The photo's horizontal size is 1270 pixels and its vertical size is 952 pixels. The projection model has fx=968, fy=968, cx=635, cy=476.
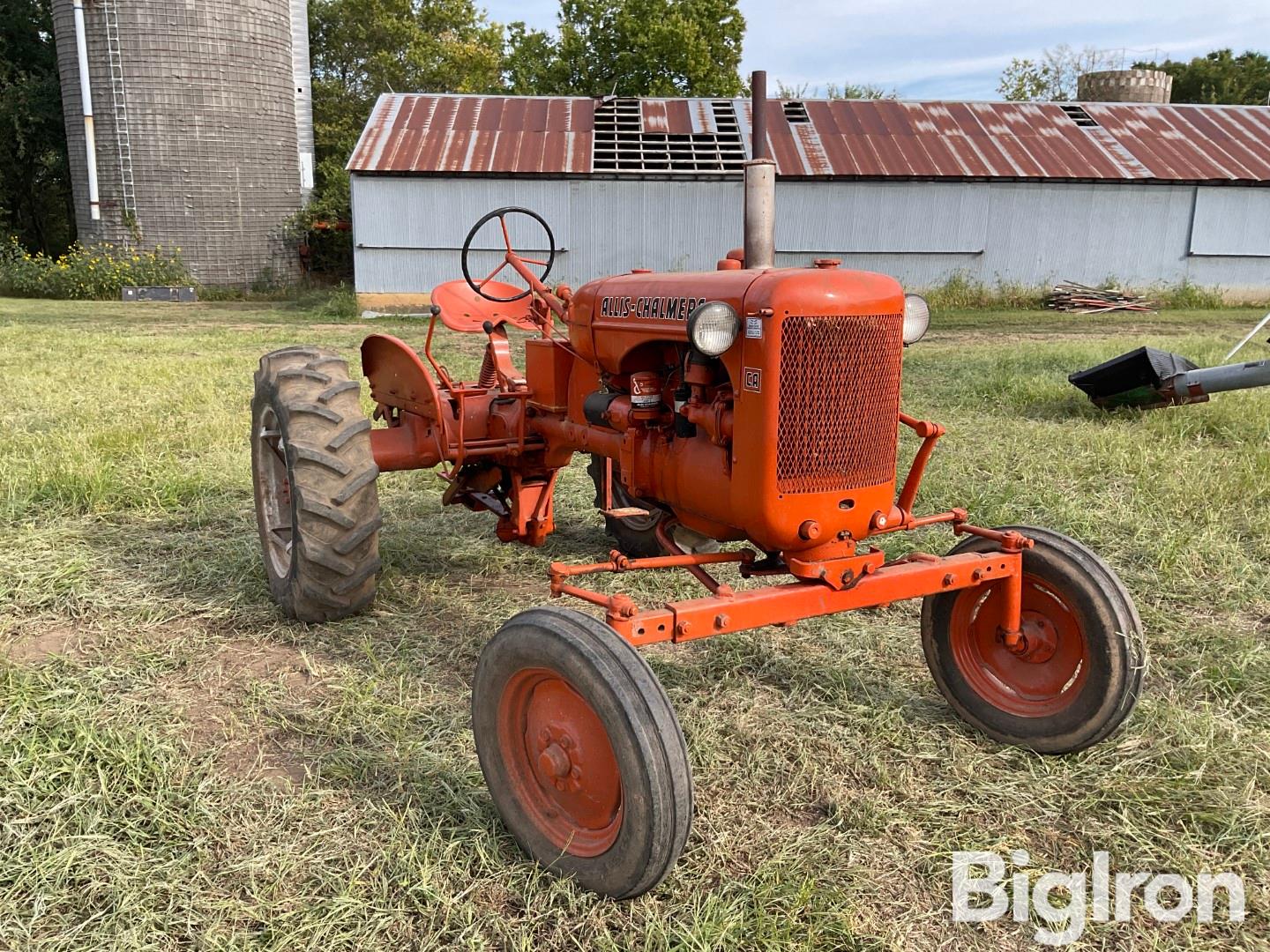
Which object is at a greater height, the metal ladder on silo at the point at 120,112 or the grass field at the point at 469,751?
the metal ladder on silo at the point at 120,112

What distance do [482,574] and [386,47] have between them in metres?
33.8

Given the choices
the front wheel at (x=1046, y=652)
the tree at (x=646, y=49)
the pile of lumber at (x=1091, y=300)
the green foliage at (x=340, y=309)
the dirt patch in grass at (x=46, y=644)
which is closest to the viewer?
the front wheel at (x=1046, y=652)

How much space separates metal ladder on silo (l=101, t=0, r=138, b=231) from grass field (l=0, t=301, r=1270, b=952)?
56.7ft

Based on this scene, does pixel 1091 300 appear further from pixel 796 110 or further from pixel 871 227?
pixel 796 110

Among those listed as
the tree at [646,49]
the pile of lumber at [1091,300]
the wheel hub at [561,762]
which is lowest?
the wheel hub at [561,762]

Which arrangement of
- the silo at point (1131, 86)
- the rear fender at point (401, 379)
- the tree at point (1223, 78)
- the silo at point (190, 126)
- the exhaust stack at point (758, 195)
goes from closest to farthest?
the exhaust stack at point (758, 195), the rear fender at point (401, 379), the silo at point (190, 126), the silo at point (1131, 86), the tree at point (1223, 78)

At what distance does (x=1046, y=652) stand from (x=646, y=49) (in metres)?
31.2

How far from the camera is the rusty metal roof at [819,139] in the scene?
1730 centimetres

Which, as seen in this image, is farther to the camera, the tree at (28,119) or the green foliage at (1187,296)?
the tree at (28,119)

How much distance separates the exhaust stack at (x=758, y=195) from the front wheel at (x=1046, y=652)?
3.67ft

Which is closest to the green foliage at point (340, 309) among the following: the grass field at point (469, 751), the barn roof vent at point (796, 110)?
the barn roof vent at point (796, 110)

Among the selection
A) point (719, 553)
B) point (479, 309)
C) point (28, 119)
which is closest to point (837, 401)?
point (719, 553)

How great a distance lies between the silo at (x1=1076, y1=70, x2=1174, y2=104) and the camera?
2338cm

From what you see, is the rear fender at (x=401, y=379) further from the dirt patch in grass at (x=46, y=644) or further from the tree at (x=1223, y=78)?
the tree at (x=1223, y=78)
